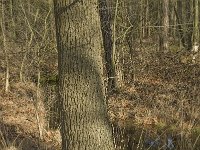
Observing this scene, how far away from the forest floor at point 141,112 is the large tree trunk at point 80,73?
1.65 meters

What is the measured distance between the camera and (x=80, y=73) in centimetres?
384

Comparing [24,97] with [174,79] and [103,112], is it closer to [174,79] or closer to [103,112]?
[174,79]

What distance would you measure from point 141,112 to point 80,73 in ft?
17.3

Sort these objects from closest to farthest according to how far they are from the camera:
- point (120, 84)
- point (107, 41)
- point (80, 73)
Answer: point (80, 73)
point (120, 84)
point (107, 41)

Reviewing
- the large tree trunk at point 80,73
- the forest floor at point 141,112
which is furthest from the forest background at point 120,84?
the large tree trunk at point 80,73

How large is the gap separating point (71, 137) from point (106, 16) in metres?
6.55

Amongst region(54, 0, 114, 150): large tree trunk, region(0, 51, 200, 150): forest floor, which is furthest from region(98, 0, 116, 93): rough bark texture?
region(54, 0, 114, 150): large tree trunk

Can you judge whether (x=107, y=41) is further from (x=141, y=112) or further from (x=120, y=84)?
(x=141, y=112)

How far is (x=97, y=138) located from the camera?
3883 millimetres

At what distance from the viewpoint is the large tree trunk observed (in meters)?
3.82

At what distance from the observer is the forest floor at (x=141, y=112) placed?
6.50 m

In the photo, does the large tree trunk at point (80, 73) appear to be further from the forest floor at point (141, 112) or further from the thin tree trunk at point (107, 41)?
the thin tree trunk at point (107, 41)

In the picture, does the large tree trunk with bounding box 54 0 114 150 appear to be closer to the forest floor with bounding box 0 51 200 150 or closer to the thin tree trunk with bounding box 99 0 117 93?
the forest floor with bounding box 0 51 200 150

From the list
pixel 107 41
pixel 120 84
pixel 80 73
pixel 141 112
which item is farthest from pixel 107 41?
pixel 80 73
